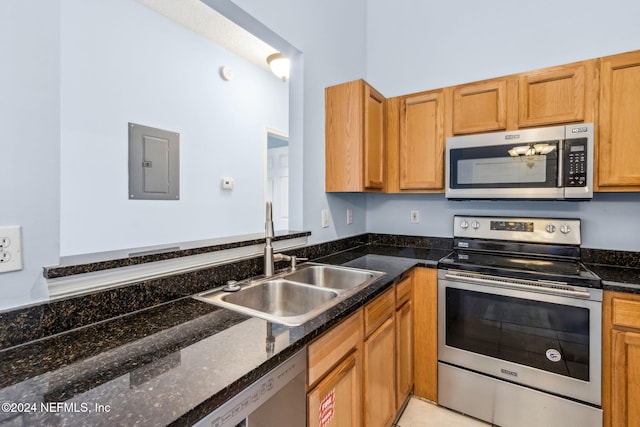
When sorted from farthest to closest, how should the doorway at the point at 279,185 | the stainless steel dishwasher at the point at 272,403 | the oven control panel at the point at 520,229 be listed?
the doorway at the point at 279,185, the oven control panel at the point at 520,229, the stainless steel dishwasher at the point at 272,403

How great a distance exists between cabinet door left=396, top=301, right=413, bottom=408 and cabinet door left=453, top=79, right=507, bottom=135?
1247 mm

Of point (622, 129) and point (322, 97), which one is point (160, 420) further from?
point (622, 129)

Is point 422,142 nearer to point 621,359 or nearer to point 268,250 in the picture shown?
point 268,250

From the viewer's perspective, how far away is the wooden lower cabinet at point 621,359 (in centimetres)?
143

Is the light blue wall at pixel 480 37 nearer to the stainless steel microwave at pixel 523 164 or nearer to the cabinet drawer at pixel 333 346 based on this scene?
the stainless steel microwave at pixel 523 164

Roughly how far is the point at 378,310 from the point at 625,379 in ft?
3.97

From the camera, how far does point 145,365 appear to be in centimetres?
75

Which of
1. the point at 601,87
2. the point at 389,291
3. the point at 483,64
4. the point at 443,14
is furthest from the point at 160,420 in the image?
the point at 443,14

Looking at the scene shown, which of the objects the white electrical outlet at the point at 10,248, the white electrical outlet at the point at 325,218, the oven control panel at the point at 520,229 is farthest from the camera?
the white electrical outlet at the point at 325,218

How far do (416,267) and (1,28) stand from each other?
2.07 m

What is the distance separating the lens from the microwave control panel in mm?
1683

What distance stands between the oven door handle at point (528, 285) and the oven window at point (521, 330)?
0.07 metres

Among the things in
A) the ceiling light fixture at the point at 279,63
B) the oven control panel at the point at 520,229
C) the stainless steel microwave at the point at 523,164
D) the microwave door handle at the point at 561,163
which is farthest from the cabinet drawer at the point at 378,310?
the ceiling light fixture at the point at 279,63

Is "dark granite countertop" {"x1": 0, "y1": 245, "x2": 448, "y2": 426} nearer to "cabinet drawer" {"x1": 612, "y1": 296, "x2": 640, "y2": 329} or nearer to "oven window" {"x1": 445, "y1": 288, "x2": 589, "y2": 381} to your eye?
"oven window" {"x1": 445, "y1": 288, "x2": 589, "y2": 381}
